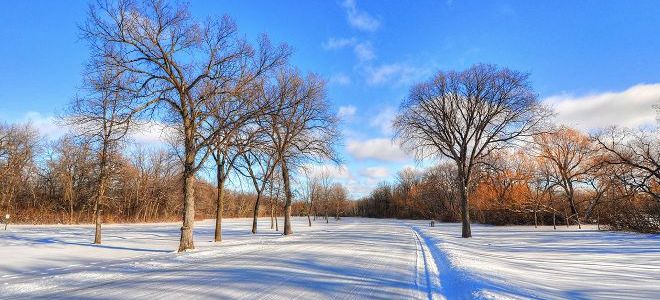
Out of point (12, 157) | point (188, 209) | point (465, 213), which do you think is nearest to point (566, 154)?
point (465, 213)

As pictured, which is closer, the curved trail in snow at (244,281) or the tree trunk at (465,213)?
the curved trail in snow at (244,281)

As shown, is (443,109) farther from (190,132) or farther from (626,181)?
(190,132)

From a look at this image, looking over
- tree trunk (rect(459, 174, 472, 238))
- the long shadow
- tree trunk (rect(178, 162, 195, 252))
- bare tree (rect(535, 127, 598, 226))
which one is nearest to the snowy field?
the long shadow

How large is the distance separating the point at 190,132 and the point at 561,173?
38.9m

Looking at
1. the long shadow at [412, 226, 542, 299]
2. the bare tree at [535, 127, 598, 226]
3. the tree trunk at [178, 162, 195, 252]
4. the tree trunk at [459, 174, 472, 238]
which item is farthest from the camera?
the bare tree at [535, 127, 598, 226]

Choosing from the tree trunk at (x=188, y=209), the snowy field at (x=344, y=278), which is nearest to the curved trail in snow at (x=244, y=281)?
the snowy field at (x=344, y=278)

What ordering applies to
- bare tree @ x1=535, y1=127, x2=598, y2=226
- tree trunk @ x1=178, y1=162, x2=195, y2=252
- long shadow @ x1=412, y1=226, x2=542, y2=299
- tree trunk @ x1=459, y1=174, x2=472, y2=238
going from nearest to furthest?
long shadow @ x1=412, y1=226, x2=542, y2=299
tree trunk @ x1=178, y1=162, x2=195, y2=252
tree trunk @ x1=459, y1=174, x2=472, y2=238
bare tree @ x1=535, y1=127, x2=598, y2=226

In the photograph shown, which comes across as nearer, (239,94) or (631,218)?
(239,94)

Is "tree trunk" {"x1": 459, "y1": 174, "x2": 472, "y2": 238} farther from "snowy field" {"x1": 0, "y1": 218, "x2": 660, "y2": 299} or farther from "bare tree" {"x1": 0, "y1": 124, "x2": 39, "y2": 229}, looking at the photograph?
"bare tree" {"x1": 0, "y1": 124, "x2": 39, "y2": 229}

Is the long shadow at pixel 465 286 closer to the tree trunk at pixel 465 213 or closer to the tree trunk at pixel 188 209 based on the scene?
the tree trunk at pixel 188 209

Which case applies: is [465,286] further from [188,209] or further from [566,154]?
[566,154]

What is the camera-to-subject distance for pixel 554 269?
9719 millimetres

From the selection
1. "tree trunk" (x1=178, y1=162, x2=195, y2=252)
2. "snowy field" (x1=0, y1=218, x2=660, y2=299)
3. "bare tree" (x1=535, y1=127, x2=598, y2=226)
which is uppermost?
"bare tree" (x1=535, y1=127, x2=598, y2=226)

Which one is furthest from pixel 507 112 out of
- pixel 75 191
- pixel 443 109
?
pixel 75 191
